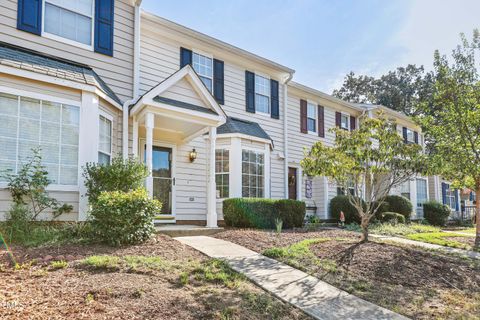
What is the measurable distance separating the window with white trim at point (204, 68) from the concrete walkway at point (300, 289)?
587cm

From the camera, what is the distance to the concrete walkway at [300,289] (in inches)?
149

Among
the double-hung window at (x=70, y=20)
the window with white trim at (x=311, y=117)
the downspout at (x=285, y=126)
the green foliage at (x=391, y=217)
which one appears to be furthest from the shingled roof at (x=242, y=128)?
the green foliage at (x=391, y=217)

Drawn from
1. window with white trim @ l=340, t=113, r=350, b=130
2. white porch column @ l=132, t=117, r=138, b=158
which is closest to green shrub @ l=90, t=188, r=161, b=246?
white porch column @ l=132, t=117, r=138, b=158

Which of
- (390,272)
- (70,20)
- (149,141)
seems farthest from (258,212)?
→ (70,20)

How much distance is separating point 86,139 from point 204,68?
4.91 metres

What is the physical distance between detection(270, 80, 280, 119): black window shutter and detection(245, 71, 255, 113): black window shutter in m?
0.94

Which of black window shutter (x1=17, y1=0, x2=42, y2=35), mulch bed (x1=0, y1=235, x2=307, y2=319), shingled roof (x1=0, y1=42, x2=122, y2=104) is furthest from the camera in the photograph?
black window shutter (x1=17, y1=0, x2=42, y2=35)

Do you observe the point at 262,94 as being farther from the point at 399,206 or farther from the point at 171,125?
the point at 399,206

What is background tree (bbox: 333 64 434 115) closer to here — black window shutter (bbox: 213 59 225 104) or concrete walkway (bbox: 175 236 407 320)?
black window shutter (bbox: 213 59 225 104)

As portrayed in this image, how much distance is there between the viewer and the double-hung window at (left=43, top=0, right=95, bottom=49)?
7.31 meters

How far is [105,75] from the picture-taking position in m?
8.01

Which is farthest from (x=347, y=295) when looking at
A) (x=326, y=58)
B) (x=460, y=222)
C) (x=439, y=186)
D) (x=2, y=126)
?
(x=439, y=186)

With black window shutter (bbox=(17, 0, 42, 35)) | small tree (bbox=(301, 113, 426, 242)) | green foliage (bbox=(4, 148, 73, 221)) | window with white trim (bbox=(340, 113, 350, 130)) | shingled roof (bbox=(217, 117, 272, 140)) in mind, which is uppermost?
black window shutter (bbox=(17, 0, 42, 35))

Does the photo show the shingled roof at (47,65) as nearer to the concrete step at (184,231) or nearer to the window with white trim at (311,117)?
the concrete step at (184,231)
